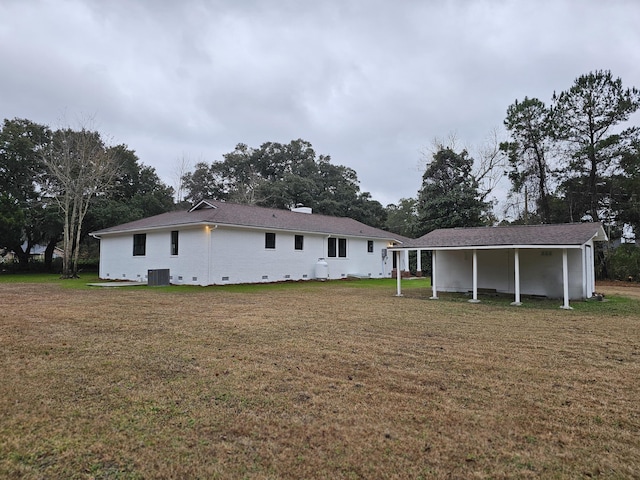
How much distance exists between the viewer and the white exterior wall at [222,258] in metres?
16.2

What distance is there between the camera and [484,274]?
14289mm

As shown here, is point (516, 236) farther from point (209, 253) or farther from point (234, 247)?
point (209, 253)

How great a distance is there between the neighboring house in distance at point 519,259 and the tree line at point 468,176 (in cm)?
1094

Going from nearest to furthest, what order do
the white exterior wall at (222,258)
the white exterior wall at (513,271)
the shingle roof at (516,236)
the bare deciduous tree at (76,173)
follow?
the shingle roof at (516,236) → the white exterior wall at (513,271) → the white exterior wall at (222,258) → the bare deciduous tree at (76,173)

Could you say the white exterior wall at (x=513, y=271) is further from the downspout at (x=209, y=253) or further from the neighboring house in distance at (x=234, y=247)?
the downspout at (x=209, y=253)

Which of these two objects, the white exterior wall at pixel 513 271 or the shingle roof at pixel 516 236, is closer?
the shingle roof at pixel 516 236

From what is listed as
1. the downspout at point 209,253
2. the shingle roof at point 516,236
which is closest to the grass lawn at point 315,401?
the shingle roof at point 516,236

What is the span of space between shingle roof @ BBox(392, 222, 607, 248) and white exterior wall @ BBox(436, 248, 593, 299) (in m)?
0.98

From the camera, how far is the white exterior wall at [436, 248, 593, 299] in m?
12.4

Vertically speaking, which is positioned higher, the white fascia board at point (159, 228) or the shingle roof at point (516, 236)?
the white fascia board at point (159, 228)

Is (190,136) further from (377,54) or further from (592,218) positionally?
(592,218)

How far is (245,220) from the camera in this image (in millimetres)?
17641

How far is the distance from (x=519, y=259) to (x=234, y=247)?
11591mm

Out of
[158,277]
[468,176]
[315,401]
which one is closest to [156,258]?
[158,277]
